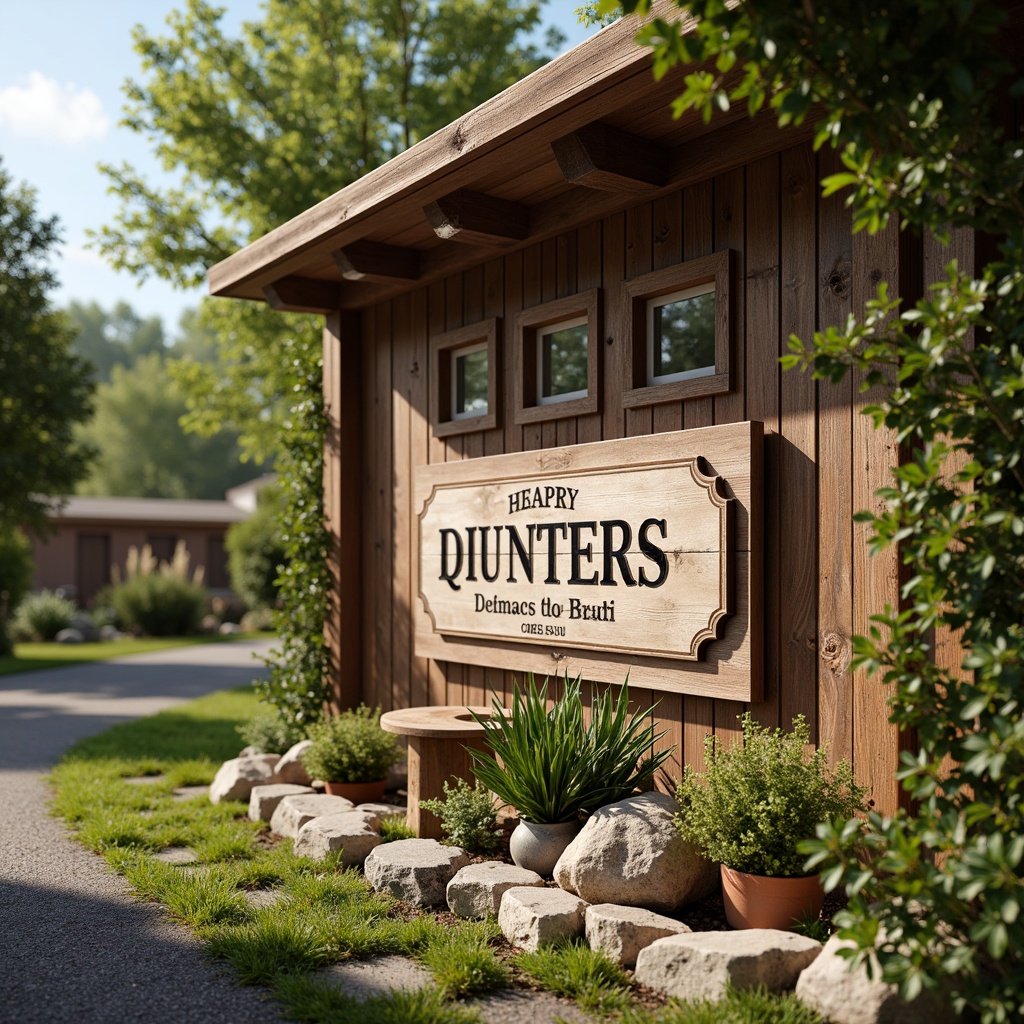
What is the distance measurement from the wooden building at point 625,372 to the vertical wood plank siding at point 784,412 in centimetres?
1

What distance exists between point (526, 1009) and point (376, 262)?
4.54 metres

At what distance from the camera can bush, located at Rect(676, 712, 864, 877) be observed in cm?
364

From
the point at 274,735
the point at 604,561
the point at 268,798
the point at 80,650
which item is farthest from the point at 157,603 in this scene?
the point at 604,561

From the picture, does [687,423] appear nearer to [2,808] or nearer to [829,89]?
[829,89]

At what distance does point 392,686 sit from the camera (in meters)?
6.80

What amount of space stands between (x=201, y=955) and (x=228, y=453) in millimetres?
51065

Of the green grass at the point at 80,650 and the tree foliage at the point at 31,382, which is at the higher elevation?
the tree foliage at the point at 31,382

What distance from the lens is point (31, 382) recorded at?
16.4 m

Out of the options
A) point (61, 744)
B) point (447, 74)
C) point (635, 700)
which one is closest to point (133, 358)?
point (447, 74)

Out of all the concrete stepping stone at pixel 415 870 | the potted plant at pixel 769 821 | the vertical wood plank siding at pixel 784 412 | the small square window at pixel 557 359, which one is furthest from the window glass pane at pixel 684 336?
the concrete stepping stone at pixel 415 870

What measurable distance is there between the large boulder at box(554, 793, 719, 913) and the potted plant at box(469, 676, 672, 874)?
28cm

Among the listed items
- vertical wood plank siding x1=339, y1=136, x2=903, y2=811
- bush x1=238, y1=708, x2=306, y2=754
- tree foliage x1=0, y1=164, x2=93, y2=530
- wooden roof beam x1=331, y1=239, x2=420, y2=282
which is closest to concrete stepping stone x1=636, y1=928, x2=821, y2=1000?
vertical wood plank siding x1=339, y1=136, x2=903, y2=811

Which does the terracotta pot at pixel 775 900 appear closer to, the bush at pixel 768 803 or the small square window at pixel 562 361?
the bush at pixel 768 803

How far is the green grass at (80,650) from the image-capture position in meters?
15.7
